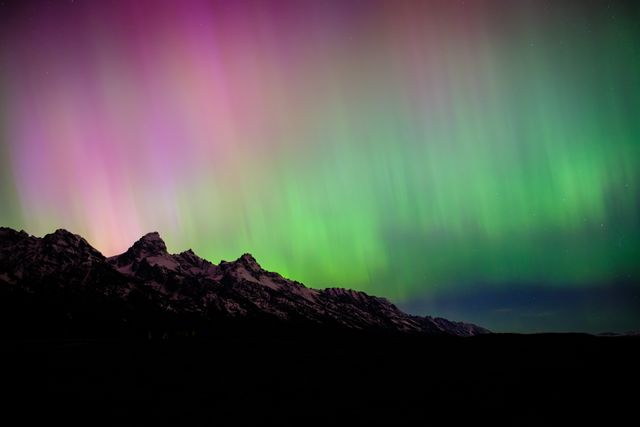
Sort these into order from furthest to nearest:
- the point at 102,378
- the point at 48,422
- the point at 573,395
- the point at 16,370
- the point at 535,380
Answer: the point at 16,370 < the point at 102,378 < the point at 535,380 < the point at 573,395 < the point at 48,422

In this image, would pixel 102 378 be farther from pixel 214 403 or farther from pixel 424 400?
pixel 424 400

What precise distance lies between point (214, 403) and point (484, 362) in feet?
196

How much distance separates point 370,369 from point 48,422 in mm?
49604

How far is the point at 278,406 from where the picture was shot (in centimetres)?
4275

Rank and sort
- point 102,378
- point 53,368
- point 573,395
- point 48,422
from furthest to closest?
point 53,368, point 102,378, point 573,395, point 48,422

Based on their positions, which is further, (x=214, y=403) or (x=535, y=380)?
(x=535, y=380)

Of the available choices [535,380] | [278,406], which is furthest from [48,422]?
[535,380]

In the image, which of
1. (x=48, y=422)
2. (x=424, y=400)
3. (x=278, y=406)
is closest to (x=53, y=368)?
(x=48, y=422)

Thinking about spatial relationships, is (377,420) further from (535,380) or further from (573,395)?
(535,380)

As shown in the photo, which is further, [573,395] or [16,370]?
[16,370]

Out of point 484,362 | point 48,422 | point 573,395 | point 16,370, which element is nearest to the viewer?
point 48,422

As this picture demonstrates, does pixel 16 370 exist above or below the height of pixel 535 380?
above

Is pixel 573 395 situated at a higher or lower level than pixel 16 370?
lower

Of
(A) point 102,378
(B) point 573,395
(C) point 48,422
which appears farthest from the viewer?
(A) point 102,378
